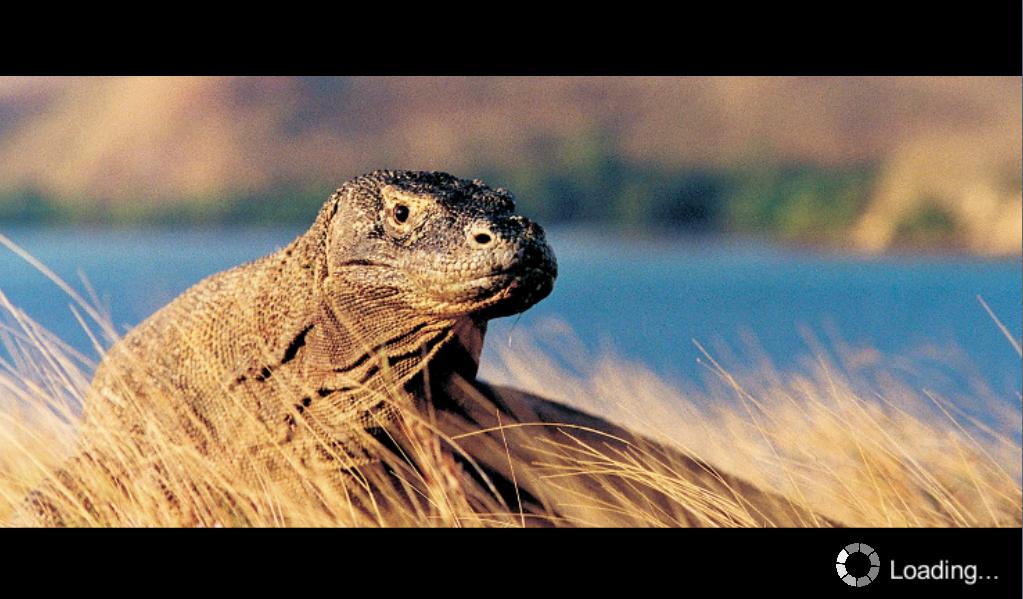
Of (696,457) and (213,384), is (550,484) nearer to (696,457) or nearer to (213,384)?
(696,457)

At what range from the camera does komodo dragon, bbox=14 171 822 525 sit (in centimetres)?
535

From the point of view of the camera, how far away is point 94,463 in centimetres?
626

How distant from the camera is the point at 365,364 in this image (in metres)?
5.67

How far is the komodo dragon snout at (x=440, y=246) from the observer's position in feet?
16.8
